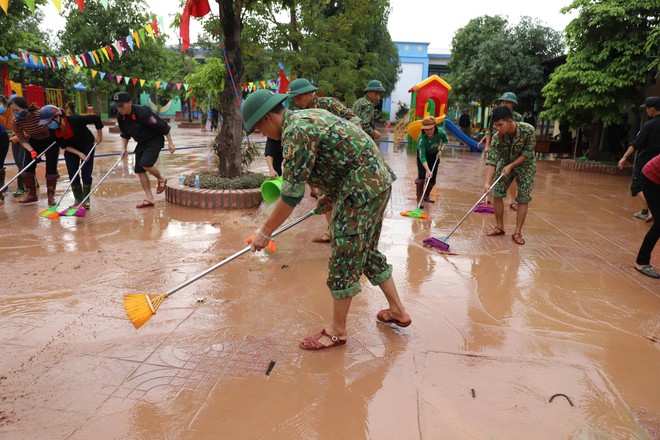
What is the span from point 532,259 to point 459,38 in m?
20.0

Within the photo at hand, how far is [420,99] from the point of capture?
57.4ft

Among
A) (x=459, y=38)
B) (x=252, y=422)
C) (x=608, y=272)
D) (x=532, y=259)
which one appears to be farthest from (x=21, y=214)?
(x=459, y=38)

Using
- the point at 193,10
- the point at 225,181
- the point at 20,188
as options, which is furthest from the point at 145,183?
the point at 193,10

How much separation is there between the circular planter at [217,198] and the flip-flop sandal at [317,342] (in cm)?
401

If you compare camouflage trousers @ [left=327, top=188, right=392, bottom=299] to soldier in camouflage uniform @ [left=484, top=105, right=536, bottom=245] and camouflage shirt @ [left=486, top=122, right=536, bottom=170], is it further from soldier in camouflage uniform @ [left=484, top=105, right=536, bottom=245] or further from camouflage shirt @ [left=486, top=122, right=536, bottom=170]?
camouflage shirt @ [left=486, top=122, right=536, bottom=170]

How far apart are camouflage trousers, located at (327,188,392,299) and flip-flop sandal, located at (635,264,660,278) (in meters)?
3.08

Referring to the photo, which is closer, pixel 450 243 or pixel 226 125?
pixel 450 243

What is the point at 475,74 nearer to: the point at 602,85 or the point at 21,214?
the point at 602,85

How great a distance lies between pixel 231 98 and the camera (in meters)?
7.03

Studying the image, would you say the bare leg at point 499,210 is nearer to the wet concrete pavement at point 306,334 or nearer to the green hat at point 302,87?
the wet concrete pavement at point 306,334

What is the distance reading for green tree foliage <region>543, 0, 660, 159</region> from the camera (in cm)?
1077

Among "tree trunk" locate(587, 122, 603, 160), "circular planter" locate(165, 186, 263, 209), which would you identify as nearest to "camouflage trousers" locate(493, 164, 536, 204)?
"circular planter" locate(165, 186, 263, 209)

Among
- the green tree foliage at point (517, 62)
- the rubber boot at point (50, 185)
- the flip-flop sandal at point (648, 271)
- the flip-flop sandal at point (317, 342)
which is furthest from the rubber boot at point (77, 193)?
the green tree foliage at point (517, 62)

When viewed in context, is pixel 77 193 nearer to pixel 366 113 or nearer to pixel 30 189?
pixel 30 189
